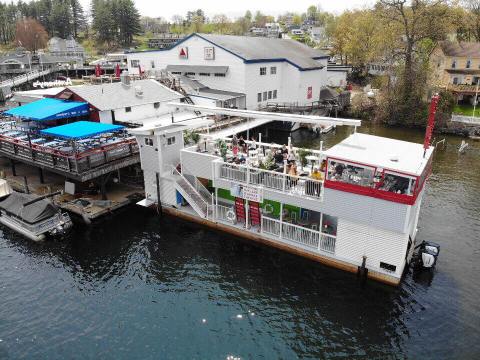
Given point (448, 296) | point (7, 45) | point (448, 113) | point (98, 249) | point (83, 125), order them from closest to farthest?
1. point (448, 296)
2. point (98, 249)
3. point (83, 125)
4. point (448, 113)
5. point (7, 45)

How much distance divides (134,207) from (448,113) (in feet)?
163

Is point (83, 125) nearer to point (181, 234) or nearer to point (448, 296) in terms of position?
point (181, 234)

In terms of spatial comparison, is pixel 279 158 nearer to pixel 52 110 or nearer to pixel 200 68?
pixel 52 110

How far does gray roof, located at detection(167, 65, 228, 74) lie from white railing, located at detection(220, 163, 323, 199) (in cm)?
3279

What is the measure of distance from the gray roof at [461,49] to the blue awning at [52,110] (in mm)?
60118

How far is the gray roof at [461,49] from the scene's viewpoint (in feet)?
205

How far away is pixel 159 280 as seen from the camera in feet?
70.7

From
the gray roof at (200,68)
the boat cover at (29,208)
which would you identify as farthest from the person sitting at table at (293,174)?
the gray roof at (200,68)

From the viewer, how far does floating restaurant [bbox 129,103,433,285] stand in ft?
62.4

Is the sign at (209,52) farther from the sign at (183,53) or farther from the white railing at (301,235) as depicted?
the white railing at (301,235)

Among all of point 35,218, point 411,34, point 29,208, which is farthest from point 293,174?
point 411,34

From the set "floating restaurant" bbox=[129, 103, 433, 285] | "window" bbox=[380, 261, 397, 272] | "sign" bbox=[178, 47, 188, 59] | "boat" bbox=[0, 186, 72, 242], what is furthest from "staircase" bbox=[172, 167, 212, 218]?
"sign" bbox=[178, 47, 188, 59]

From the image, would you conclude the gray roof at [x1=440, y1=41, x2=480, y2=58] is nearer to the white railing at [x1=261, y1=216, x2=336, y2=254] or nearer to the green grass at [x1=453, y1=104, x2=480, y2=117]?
the green grass at [x1=453, y1=104, x2=480, y2=117]

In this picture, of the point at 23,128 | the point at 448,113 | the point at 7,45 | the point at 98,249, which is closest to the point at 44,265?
the point at 98,249
